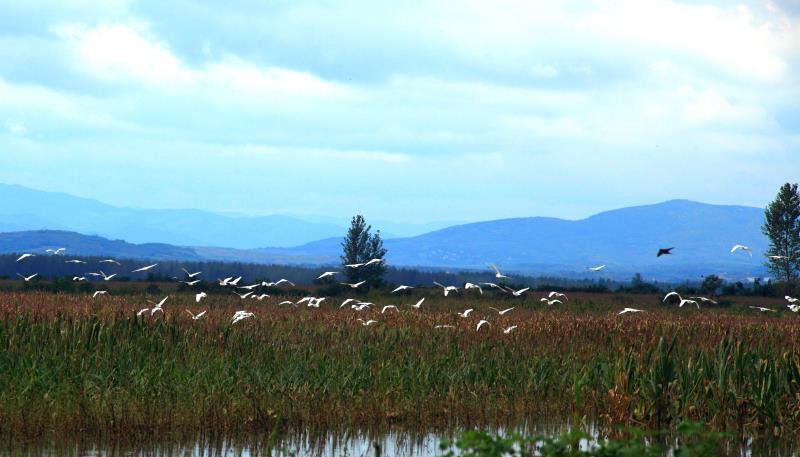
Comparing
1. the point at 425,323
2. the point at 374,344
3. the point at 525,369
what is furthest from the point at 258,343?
the point at 425,323

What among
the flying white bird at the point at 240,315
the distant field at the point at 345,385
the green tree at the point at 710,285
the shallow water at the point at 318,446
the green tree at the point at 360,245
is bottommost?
the shallow water at the point at 318,446

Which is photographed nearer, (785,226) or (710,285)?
(710,285)

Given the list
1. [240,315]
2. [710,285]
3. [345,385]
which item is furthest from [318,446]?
[710,285]

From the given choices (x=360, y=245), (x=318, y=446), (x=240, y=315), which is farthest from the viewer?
(x=360, y=245)

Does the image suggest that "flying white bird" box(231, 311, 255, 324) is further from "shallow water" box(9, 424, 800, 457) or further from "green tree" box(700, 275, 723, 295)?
"green tree" box(700, 275, 723, 295)

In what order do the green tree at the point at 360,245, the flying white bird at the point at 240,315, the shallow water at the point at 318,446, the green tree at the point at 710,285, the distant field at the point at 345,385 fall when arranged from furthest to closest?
1. the green tree at the point at 360,245
2. the green tree at the point at 710,285
3. the flying white bird at the point at 240,315
4. the distant field at the point at 345,385
5. the shallow water at the point at 318,446

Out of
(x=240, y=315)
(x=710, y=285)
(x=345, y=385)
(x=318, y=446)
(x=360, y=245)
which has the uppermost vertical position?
(x=360, y=245)

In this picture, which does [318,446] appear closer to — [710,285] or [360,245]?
[710,285]

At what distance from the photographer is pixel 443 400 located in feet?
58.0

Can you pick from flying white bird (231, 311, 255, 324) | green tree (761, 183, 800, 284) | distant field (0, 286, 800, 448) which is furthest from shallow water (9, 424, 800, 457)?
green tree (761, 183, 800, 284)

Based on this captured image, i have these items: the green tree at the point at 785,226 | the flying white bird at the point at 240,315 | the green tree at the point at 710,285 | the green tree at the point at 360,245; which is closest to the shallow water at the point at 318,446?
the flying white bird at the point at 240,315

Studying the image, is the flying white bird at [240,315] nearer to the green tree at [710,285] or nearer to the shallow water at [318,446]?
the shallow water at [318,446]

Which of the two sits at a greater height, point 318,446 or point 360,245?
point 360,245

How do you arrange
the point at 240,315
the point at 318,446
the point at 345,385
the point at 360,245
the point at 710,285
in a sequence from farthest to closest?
the point at 360,245 → the point at 710,285 → the point at 240,315 → the point at 345,385 → the point at 318,446
